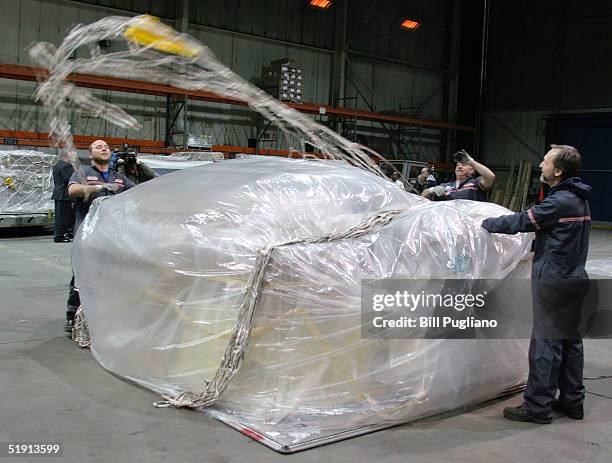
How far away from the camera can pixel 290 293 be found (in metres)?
3.09

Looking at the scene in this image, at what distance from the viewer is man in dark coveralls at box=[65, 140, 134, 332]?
465 cm

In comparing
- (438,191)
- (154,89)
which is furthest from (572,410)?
(154,89)

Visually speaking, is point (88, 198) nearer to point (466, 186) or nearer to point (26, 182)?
point (466, 186)

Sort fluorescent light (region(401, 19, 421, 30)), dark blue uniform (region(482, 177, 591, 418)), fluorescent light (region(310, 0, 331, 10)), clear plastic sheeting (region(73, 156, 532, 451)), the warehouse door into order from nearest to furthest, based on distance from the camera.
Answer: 1. clear plastic sheeting (region(73, 156, 532, 451))
2. dark blue uniform (region(482, 177, 591, 418))
3. fluorescent light (region(310, 0, 331, 10))
4. the warehouse door
5. fluorescent light (region(401, 19, 421, 30))

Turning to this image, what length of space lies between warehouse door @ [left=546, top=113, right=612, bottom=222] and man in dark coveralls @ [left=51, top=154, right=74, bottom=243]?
49.8 feet

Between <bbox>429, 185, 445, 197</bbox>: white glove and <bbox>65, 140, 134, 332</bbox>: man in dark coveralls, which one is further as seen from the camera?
<bbox>429, 185, 445, 197</bbox>: white glove

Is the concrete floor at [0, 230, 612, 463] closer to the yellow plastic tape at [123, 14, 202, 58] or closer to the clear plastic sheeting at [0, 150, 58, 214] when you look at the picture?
the yellow plastic tape at [123, 14, 202, 58]

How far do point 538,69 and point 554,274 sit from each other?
1911 cm

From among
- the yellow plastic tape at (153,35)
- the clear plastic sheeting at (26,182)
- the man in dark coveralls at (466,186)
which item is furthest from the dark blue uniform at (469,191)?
the clear plastic sheeting at (26,182)

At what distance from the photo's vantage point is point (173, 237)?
3529mm

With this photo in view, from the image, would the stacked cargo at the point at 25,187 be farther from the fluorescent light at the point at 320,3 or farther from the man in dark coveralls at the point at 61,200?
the fluorescent light at the point at 320,3

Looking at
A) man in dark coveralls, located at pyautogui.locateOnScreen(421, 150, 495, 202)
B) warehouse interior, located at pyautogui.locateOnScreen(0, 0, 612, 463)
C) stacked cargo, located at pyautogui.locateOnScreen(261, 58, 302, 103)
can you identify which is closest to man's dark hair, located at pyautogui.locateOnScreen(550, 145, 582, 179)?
warehouse interior, located at pyautogui.locateOnScreen(0, 0, 612, 463)

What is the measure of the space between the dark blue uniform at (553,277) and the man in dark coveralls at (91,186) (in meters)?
2.83

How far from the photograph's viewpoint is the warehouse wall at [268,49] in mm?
13312
